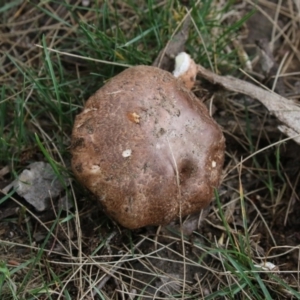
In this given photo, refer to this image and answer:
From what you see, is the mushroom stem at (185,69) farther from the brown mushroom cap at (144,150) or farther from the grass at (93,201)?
the brown mushroom cap at (144,150)

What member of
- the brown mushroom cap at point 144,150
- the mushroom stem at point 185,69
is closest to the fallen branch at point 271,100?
the mushroom stem at point 185,69

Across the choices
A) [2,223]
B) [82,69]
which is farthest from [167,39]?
[2,223]

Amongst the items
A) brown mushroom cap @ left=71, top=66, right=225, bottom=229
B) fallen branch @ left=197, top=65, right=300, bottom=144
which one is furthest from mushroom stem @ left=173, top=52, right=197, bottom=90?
brown mushroom cap @ left=71, top=66, right=225, bottom=229

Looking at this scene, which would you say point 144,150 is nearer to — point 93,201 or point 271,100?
point 93,201

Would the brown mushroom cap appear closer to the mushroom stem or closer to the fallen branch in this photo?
the mushroom stem

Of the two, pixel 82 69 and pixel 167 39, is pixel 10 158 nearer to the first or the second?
pixel 82 69

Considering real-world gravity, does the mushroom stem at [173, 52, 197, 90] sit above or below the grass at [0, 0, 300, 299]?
above

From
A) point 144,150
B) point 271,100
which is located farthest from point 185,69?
point 144,150
